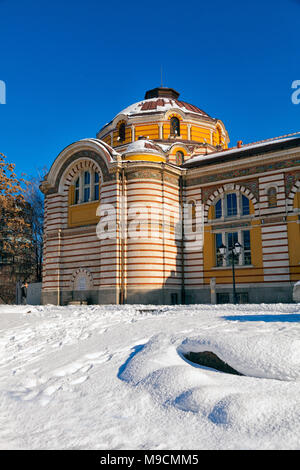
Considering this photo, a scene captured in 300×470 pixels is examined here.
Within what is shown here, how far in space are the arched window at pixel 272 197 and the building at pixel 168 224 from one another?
3.1 inches

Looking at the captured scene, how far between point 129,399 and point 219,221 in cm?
1976

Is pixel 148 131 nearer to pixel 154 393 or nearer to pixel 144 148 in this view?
pixel 144 148

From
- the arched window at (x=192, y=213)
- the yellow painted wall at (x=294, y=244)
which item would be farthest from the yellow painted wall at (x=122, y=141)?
the yellow painted wall at (x=294, y=244)

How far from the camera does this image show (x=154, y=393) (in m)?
5.66

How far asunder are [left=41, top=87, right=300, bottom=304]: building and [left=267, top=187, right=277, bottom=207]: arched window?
0.08 m

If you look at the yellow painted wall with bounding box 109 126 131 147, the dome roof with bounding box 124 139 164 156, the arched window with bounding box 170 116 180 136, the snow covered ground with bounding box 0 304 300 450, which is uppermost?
the arched window with bounding box 170 116 180 136

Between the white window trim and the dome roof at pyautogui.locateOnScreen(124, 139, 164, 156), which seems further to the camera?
the white window trim

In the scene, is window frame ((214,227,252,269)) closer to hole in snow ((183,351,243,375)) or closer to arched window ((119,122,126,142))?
arched window ((119,122,126,142))

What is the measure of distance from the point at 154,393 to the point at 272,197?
19022 mm

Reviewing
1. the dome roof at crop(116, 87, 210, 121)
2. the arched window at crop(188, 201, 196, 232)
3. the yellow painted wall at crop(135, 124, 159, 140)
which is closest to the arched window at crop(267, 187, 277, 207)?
the arched window at crop(188, 201, 196, 232)

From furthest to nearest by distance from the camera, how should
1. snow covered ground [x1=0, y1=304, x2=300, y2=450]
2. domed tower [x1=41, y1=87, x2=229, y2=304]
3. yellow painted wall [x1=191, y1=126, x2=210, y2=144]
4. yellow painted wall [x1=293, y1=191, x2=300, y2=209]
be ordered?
1. yellow painted wall [x1=191, y1=126, x2=210, y2=144]
2. domed tower [x1=41, y1=87, x2=229, y2=304]
3. yellow painted wall [x1=293, y1=191, x2=300, y2=209]
4. snow covered ground [x1=0, y1=304, x2=300, y2=450]

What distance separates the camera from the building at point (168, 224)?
73.9ft

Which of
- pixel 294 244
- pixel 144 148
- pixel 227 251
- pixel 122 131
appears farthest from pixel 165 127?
pixel 294 244

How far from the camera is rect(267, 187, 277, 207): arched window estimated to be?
2282 centimetres
